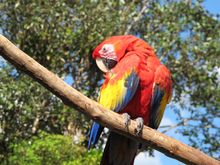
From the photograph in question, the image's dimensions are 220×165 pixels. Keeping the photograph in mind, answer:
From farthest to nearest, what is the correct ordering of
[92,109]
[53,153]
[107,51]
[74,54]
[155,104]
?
1. [74,54]
2. [53,153]
3. [155,104]
4. [107,51]
5. [92,109]

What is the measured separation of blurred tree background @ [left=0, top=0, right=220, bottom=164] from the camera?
9.08 metres

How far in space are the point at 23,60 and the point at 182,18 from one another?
8.92 meters

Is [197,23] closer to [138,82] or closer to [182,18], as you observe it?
[182,18]

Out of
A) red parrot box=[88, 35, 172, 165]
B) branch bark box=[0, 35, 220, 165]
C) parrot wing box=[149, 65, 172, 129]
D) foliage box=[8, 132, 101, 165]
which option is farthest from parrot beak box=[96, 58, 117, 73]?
foliage box=[8, 132, 101, 165]

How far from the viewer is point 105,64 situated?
2.70 meters

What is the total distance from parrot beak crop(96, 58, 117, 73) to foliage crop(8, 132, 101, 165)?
203 inches

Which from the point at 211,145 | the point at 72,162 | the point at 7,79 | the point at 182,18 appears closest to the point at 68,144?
the point at 72,162

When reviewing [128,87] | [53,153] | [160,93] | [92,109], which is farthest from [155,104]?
[53,153]

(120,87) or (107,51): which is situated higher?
(107,51)

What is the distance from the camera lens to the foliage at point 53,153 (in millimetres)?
7957

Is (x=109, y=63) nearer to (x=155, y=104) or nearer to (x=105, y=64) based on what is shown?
(x=105, y=64)

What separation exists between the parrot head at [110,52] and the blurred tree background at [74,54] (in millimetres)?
5389

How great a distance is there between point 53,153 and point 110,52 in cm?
554

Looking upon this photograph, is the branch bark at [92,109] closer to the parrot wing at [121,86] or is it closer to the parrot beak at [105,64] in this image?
the parrot wing at [121,86]
